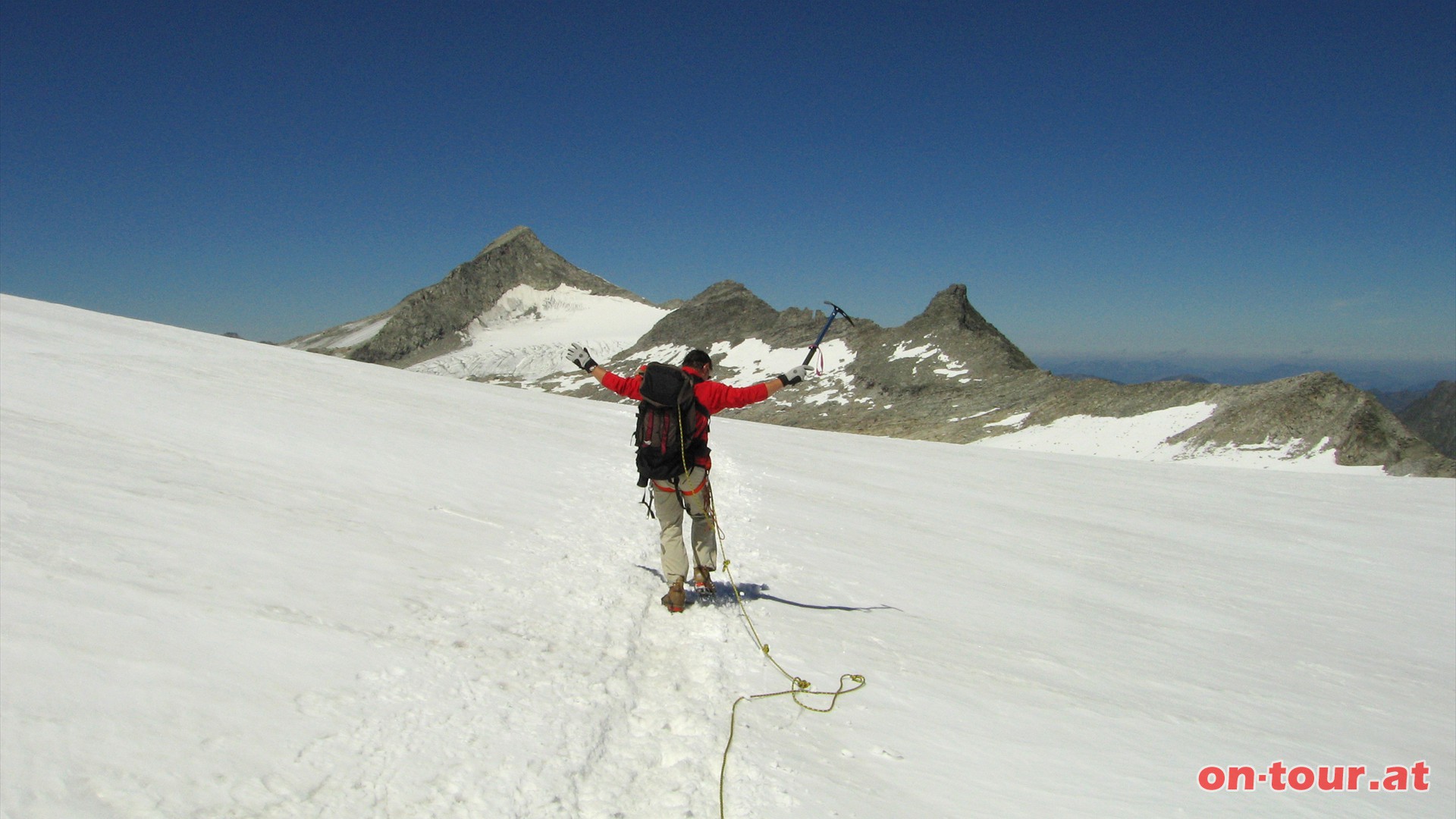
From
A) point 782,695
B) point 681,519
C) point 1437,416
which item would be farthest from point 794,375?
point 1437,416

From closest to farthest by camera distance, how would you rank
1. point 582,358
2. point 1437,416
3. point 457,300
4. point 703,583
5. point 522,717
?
point 522,717, point 703,583, point 582,358, point 1437,416, point 457,300

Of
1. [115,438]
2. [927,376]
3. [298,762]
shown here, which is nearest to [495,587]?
[298,762]

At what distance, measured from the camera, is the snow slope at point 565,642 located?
3.14 metres

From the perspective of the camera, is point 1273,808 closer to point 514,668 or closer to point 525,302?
point 514,668

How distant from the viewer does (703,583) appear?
6762mm

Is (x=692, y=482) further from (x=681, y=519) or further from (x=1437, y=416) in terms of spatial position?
(x=1437, y=416)

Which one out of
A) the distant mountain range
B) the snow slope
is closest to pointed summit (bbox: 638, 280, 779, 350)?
the distant mountain range

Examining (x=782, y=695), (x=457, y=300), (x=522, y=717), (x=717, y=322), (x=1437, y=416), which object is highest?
(x=457, y=300)

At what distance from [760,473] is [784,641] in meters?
8.71

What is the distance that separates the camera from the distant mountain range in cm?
3212

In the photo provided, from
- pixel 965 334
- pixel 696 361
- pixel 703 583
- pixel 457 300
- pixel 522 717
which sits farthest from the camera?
pixel 457 300

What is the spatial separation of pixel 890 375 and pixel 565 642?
55.7m

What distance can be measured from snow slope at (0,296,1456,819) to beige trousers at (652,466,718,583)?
0.44m

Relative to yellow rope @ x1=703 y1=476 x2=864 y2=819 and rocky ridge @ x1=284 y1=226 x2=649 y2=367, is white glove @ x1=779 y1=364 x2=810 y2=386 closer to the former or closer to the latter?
yellow rope @ x1=703 y1=476 x2=864 y2=819
